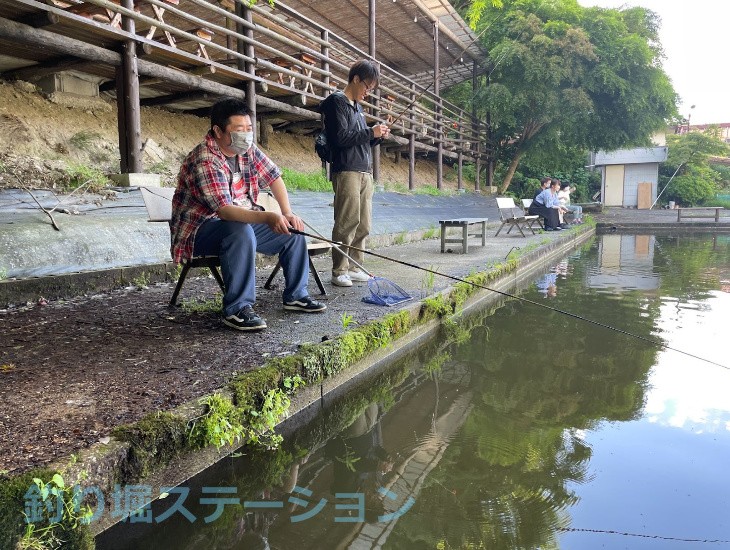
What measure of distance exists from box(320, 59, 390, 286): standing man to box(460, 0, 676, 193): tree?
13.4 m

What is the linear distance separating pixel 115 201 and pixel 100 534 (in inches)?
163

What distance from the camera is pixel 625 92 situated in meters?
17.0

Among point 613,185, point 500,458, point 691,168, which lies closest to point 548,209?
point 500,458

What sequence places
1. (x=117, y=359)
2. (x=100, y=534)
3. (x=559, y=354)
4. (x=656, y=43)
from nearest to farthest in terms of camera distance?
(x=100, y=534)
(x=117, y=359)
(x=559, y=354)
(x=656, y=43)

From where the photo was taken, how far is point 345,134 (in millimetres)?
4191

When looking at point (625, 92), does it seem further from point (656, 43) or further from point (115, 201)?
point (115, 201)

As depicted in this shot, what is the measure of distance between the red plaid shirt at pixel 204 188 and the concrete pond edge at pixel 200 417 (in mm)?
1058

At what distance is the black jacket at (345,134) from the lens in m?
4.20

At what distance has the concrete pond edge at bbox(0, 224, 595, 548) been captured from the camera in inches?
57.4

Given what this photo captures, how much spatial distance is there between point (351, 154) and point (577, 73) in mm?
15278

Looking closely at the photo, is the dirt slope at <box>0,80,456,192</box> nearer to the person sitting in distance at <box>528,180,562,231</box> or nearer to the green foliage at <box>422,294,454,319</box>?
the green foliage at <box>422,294,454,319</box>

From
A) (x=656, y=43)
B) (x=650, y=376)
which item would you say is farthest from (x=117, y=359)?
(x=656, y=43)

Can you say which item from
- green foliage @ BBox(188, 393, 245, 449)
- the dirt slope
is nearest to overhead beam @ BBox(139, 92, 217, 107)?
the dirt slope

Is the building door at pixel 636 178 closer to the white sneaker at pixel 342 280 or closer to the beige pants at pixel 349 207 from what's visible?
the beige pants at pixel 349 207
